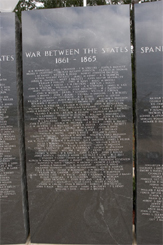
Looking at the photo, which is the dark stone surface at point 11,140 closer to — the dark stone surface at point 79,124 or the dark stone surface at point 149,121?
the dark stone surface at point 79,124

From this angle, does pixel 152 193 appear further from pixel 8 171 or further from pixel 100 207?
pixel 8 171

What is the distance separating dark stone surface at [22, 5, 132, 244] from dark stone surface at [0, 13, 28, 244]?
0.18 metres

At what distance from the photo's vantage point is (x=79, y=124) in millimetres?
3195

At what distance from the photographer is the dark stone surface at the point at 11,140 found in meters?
3.19

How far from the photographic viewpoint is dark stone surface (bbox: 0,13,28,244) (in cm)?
319

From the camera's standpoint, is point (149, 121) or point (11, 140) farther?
point (11, 140)

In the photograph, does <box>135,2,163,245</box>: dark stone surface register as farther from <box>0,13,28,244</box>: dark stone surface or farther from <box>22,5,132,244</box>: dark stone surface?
<box>0,13,28,244</box>: dark stone surface

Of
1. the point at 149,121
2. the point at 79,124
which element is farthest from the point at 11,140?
the point at 149,121

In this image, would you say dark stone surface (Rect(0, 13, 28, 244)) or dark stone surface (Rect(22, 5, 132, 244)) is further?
dark stone surface (Rect(0, 13, 28, 244))

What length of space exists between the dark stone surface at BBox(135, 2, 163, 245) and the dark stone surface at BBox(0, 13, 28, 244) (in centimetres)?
220

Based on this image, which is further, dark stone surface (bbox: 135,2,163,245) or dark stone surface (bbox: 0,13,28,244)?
dark stone surface (bbox: 0,13,28,244)

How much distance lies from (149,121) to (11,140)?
257 centimetres

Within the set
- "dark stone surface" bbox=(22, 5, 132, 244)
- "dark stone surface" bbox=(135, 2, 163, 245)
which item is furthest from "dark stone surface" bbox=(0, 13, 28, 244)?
"dark stone surface" bbox=(135, 2, 163, 245)

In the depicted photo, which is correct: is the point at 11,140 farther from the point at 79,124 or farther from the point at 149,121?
the point at 149,121
